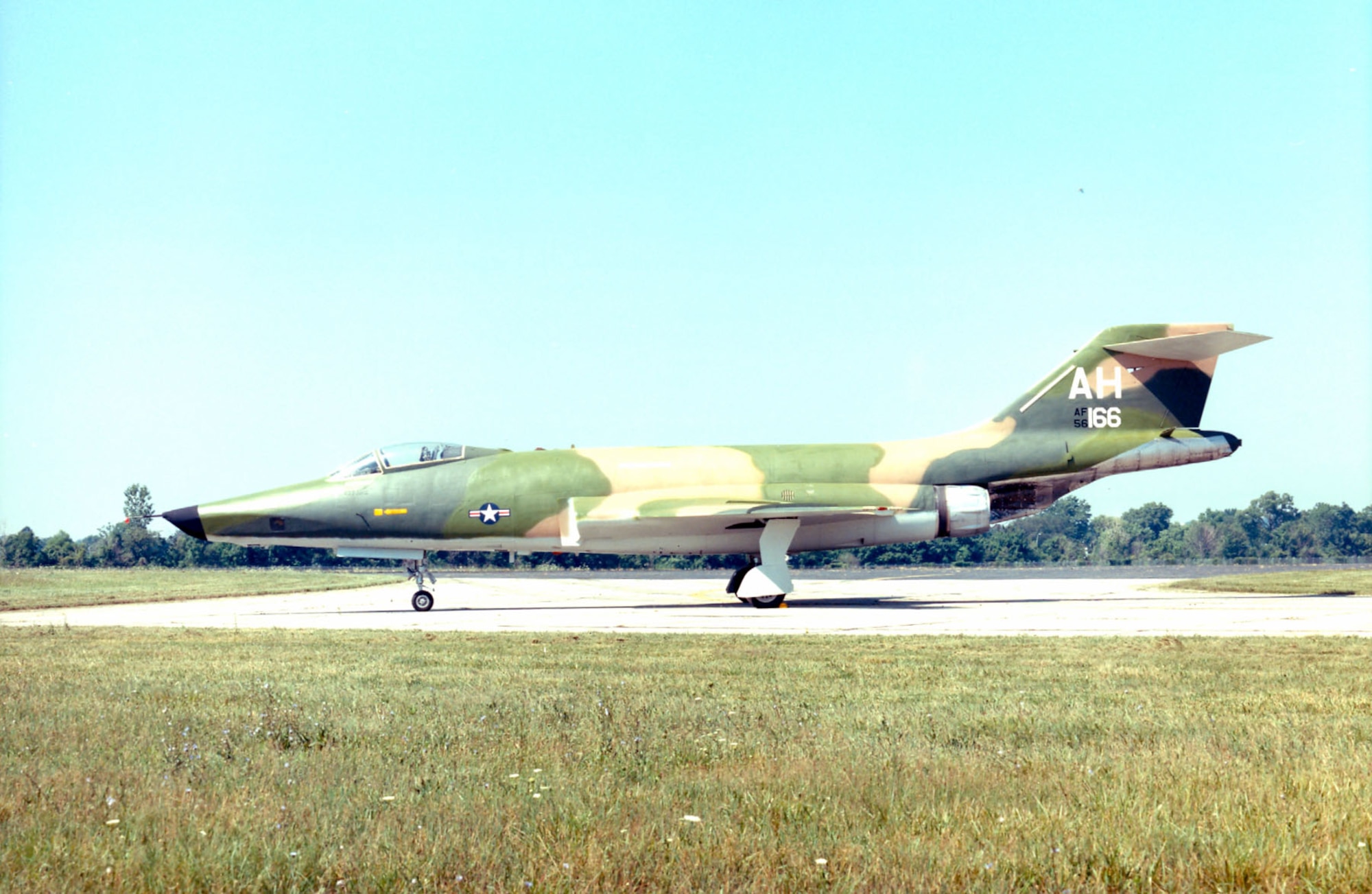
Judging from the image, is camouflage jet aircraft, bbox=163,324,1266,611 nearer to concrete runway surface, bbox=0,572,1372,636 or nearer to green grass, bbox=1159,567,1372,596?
concrete runway surface, bbox=0,572,1372,636

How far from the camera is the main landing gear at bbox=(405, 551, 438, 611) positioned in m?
22.4

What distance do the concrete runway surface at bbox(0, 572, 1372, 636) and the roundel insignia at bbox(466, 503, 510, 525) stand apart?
71.9 inches

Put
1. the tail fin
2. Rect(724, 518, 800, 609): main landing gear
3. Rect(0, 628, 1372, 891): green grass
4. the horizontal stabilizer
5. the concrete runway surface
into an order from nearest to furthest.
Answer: Rect(0, 628, 1372, 891): green grass → the concrete runway surface → Rect(724, 518, 800, 609): main landing gear → the horizontal stabilizer → the tail fin

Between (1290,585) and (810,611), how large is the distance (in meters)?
13.5

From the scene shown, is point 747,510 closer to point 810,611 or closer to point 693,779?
point 810,611

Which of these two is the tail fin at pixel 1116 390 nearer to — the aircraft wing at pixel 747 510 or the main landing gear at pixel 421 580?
the aircraft wing at pixel 747 510

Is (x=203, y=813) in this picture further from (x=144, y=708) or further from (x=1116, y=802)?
(x=1116, y=802)

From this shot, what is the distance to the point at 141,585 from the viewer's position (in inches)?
1352

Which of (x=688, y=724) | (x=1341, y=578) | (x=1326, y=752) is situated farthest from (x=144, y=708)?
(x=1341, y=578)

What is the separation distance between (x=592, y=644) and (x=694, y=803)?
8.65 meters

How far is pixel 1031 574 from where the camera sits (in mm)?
40094

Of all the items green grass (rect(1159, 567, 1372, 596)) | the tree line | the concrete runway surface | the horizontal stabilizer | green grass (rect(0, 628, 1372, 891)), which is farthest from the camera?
the tree line

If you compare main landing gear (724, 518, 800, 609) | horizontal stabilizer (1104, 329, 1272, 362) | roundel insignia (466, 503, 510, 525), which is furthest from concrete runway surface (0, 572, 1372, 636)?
horizontal stabilizer (1104, 329, 1272, 362)

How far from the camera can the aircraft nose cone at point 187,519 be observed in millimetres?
23156
